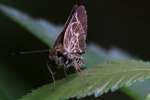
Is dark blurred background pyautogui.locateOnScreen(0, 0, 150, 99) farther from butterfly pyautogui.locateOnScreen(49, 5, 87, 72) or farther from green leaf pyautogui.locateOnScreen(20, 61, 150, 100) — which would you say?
green leaf pyautogui.locateOnScreen(20, 61, 150, 100)

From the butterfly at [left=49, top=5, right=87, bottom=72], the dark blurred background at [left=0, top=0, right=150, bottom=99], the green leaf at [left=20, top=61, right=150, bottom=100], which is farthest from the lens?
the dark blurred background at [left=0, top=0, right=150, bottom=99]

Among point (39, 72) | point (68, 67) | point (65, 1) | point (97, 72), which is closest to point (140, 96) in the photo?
point (97, 72)

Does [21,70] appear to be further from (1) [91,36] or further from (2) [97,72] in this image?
(1) [91,36]

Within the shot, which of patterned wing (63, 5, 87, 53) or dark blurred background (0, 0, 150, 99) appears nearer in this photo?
patterned wing (63, 5, 87, 53)

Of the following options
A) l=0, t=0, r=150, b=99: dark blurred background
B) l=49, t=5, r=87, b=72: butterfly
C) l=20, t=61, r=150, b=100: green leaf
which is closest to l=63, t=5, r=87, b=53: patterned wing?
l=49, t=5, r=87, b=72: butterfly

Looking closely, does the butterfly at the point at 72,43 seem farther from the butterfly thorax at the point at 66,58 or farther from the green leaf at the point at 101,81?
the green leaf at the point at 101,81

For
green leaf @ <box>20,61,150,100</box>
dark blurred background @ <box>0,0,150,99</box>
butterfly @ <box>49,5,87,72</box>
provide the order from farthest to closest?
dark blurred background @ <box>0,0,150,99</box> < butterfly @ <box>49,5,87,72</box> < green leaf @ <box>20,61,150,100</box>

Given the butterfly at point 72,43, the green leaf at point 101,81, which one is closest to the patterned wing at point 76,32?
the butterfly at point 72,43
